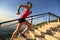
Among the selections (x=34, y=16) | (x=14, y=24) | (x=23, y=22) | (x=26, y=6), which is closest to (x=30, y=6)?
(x=26, y=6)

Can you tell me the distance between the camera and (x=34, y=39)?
9578mm

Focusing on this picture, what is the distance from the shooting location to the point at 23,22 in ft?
30.0

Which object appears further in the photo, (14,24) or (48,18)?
(48,18)

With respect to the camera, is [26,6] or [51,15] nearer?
[26,6]

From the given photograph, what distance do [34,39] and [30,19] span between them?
3411 millimetres

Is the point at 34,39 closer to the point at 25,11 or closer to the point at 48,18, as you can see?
the point at 25,11

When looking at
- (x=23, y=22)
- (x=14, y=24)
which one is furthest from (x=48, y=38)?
(x=14, y=24)

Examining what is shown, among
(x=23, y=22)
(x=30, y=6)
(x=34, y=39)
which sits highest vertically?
(x=30, y=6)

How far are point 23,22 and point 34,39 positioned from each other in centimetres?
99

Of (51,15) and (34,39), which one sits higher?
(51,15)

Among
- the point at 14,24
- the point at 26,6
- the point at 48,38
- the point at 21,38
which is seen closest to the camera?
the point at 48,38

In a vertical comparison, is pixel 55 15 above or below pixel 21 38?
above

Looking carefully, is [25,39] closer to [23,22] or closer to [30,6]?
[23,22]

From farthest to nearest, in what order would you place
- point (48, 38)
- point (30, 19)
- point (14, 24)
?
point (30, 19)
point (14, 24)
point (48, 38)
